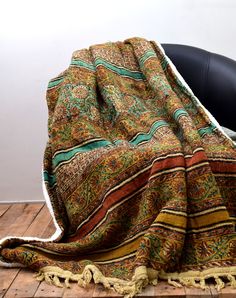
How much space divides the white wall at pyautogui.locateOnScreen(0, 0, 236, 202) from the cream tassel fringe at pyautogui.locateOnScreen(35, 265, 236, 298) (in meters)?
1.24

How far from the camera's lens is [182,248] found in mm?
1635

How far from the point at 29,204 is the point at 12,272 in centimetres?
105

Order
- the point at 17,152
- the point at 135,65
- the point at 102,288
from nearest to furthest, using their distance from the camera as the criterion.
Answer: the point at 102,288 < the point at 135,65 < the point at 17,152

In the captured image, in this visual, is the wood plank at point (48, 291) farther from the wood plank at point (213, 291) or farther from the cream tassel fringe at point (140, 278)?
the wood plank at point (213, 291)

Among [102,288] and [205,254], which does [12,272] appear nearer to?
A: [102,288]

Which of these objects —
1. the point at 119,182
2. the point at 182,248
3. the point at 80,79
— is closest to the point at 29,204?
the point at 80,79

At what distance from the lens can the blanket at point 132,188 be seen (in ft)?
5.30

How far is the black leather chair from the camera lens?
2.22m

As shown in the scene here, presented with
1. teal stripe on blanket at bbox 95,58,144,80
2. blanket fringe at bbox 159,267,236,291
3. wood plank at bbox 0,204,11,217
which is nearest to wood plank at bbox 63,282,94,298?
blanket fringe at bbox 159,267,236,291

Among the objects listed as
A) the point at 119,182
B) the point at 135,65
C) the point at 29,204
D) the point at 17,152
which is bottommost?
the point at 29,204

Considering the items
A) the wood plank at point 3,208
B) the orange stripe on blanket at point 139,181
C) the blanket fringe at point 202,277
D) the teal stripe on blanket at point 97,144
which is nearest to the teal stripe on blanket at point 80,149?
the teal stripe on blanket at point 97,144

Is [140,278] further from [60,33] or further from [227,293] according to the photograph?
[60,33]

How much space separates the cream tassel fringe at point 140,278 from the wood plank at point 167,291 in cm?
1

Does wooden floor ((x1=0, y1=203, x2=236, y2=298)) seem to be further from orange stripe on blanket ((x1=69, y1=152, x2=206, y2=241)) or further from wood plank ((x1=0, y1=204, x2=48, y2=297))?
orange stripe on blanket ((x1=69, y1=152, x2=206, y2=241))
